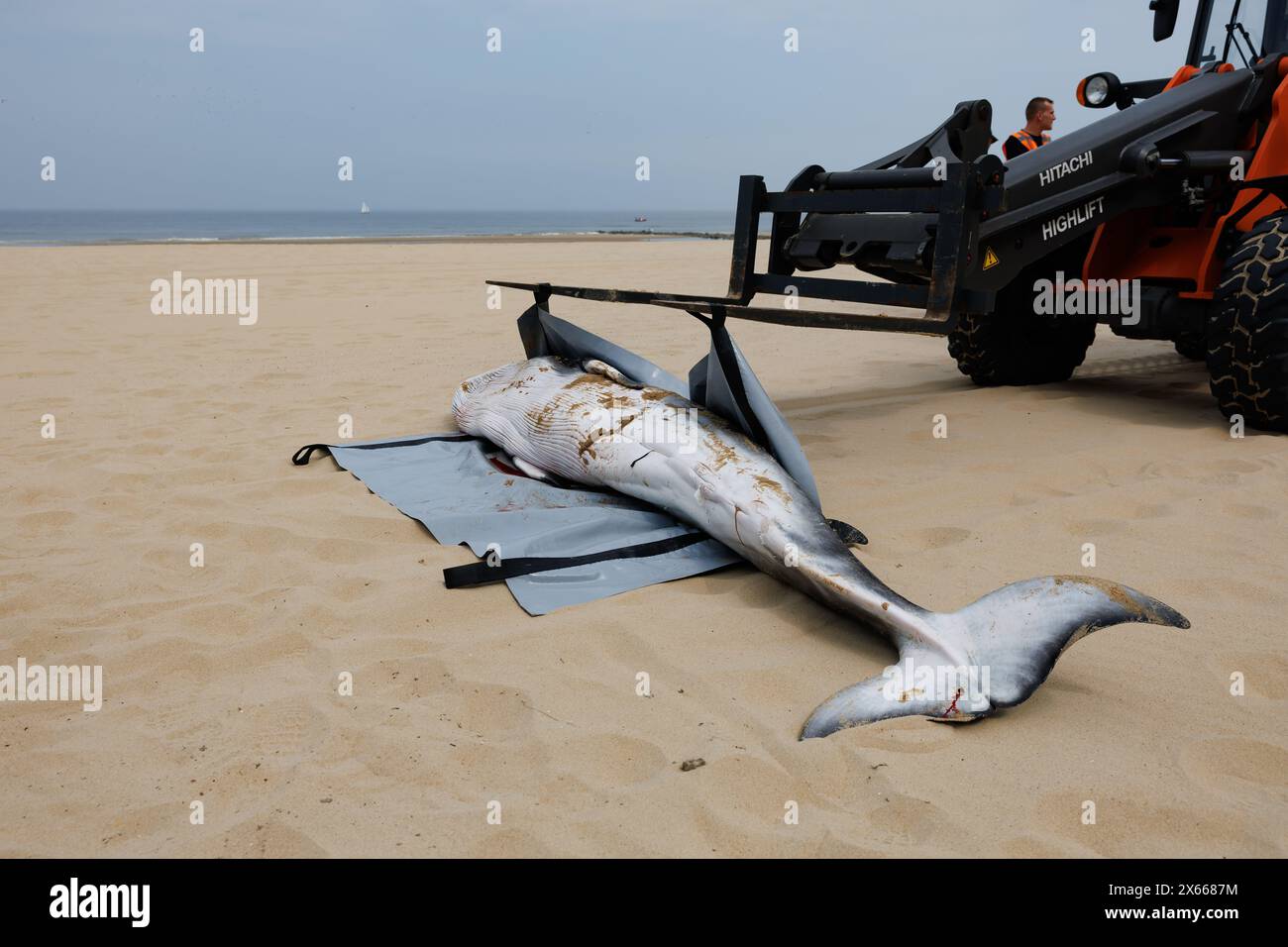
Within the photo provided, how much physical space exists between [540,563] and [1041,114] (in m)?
6.86

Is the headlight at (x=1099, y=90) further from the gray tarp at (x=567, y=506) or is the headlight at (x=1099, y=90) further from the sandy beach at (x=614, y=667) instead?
the gray tarp at (x=567, y=506)

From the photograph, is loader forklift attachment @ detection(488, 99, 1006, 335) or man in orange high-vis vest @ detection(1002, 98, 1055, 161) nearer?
loader forklift attachment @ detection(488, 99, 1006, 335)

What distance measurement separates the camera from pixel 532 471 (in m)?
4.50

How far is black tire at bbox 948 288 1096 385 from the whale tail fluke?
A: 4152mm

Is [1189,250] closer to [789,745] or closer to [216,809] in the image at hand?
[789,745]

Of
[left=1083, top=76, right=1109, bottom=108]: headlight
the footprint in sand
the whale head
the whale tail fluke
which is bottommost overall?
the footprint in sand

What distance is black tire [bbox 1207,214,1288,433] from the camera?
14.8ft

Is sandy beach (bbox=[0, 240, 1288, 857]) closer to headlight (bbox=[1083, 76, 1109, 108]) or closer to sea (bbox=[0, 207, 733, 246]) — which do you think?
headlight (bbox=[1083, 76, 1109, 108])

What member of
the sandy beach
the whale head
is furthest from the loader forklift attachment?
the sandy beach

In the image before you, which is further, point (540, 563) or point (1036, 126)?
point (1036, 126)

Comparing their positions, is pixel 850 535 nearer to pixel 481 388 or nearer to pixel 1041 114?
pixel 481 388

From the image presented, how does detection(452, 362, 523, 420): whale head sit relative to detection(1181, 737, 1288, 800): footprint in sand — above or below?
above

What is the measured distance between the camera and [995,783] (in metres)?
2.15

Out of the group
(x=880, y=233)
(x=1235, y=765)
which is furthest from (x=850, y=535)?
(x=880, y=233)
